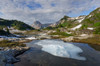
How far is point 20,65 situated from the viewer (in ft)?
48.3

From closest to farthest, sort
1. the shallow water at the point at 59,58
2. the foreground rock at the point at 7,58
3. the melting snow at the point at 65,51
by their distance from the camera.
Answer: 1. the foreground rock at the point at 7,58
2. the shallow water at the point at 59,58
3. the melting snow at the point at 65,51

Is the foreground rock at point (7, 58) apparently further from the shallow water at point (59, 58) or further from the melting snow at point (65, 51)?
the melting snow at point (65, 51)

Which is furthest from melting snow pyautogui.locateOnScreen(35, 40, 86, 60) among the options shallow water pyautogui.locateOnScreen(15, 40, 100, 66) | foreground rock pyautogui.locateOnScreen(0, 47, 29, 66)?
foreground rock pyautogui.locateOnScreen(0, 47, 29, 66)

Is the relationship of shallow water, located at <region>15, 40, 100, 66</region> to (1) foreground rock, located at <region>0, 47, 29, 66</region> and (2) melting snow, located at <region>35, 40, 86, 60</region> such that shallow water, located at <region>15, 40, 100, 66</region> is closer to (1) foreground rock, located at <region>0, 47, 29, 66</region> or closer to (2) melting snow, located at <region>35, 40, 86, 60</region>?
(2) melting snow, located at <region>35, 40, 86, 60</region>

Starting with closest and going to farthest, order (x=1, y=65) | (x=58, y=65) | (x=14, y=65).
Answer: (x=1, y=65), (x=14, y=65), (x=58, y=65)

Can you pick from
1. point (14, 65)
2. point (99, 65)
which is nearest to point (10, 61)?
point (14, 65)

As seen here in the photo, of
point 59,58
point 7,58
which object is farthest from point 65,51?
point 7,58

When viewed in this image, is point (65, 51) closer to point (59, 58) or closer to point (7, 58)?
point (59, 58)

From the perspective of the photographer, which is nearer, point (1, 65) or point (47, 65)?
point (1, 65)

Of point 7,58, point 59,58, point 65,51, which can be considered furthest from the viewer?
point 65,51

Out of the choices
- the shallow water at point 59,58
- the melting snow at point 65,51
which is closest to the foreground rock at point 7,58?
the shallow water at point 59,58

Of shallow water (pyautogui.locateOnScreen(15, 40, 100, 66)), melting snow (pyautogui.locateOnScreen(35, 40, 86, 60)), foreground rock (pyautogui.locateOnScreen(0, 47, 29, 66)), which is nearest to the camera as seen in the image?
foreground rock (pyautogui.locateOnScreen(0, 47, 29, 66))

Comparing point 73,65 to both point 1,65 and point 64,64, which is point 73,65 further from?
point 1,65

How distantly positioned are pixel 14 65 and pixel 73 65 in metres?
13.1
